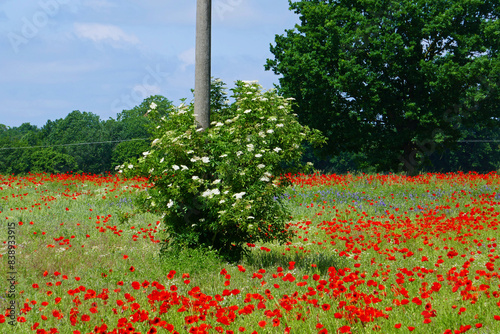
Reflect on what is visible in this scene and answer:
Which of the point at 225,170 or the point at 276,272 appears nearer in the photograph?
the point at 225,170

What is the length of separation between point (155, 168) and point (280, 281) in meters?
2.48

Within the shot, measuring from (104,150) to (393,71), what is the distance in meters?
61.5

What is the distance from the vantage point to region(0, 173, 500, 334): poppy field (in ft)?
14.5

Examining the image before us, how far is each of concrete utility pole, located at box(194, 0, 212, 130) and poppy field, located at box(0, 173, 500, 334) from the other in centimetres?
145

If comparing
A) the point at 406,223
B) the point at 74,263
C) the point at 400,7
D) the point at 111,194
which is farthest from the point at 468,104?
the point at 74,263

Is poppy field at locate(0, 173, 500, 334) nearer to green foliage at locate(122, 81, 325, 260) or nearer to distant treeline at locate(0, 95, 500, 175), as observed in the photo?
green foliage at locate(122, 81, 325, 260)

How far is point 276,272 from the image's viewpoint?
6457mm

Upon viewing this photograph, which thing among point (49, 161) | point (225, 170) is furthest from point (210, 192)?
point (49, 161)

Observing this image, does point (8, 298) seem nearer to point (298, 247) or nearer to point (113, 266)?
point (113, 266)

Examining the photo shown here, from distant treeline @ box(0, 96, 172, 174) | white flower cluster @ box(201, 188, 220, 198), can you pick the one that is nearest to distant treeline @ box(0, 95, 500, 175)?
distant treeline @ box(0, 96, 172, 174)

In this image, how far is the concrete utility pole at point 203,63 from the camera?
7.08 metres

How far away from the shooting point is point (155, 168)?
6.66 metres

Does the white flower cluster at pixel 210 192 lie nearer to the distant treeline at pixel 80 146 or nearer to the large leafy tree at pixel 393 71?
the large leafy tree at pixel 393 71

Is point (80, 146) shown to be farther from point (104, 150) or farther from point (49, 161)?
point (49, 161)
